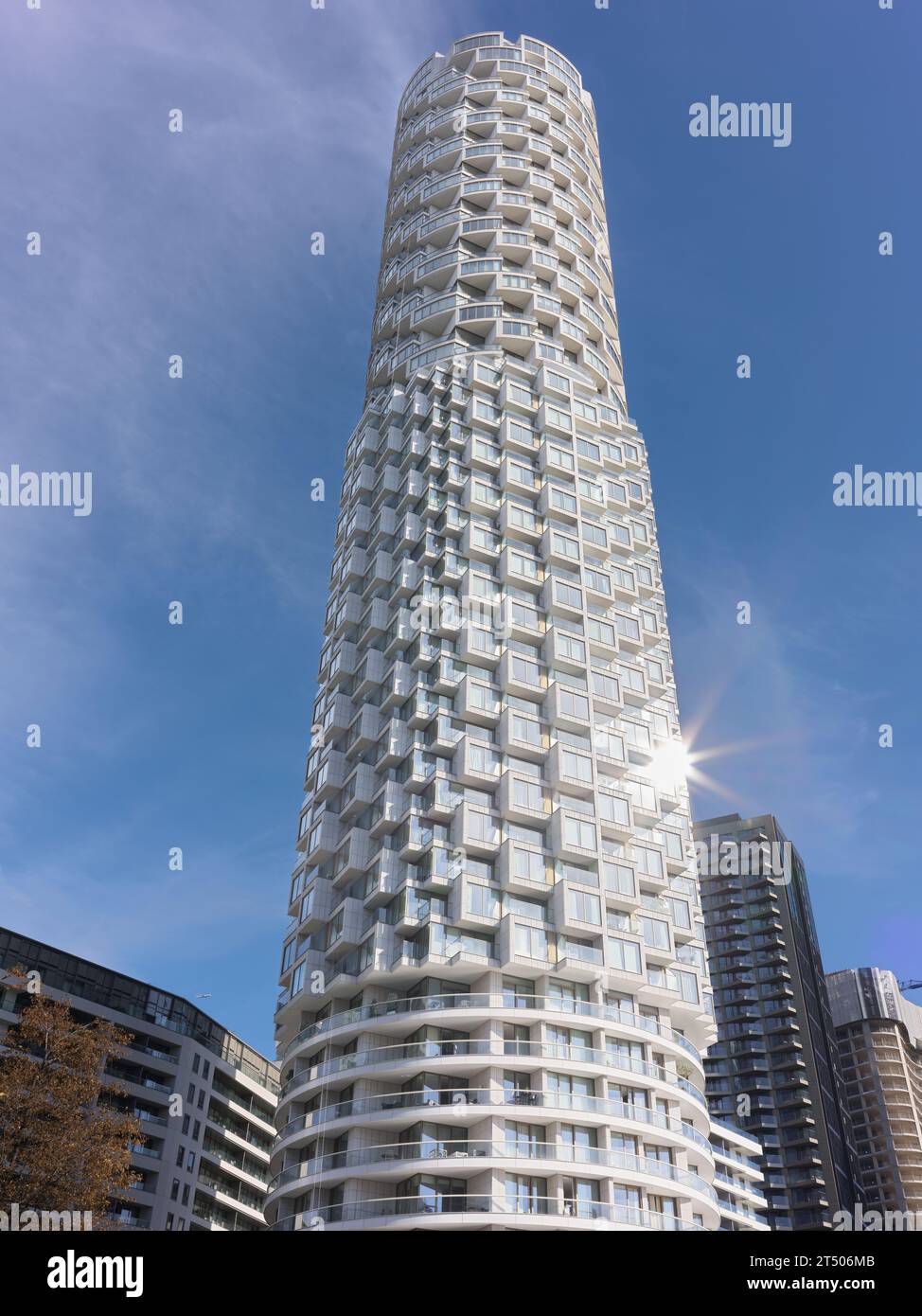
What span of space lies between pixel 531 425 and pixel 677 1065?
183 feet

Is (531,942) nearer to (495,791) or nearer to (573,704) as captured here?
(495,791)

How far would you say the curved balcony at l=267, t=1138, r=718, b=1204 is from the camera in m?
57.9

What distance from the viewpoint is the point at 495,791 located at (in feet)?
245

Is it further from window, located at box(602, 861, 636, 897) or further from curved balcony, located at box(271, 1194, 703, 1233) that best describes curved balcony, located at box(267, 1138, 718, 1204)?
window, located at box(602, 861, 636, 897)

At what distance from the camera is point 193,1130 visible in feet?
347

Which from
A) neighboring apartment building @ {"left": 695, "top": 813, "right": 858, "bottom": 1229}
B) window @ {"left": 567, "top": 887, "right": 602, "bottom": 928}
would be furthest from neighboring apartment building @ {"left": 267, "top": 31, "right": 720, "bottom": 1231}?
neighboring apartment building @ {"left": 695, "top": 813, "right": 858, "bottom": 1229}

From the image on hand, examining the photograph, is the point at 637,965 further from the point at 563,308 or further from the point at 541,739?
the point at 563,308

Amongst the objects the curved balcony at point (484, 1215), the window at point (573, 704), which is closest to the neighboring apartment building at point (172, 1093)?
the curved balcony at point (484, 1215)

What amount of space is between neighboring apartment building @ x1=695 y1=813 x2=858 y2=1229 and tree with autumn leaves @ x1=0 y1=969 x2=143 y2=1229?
109m

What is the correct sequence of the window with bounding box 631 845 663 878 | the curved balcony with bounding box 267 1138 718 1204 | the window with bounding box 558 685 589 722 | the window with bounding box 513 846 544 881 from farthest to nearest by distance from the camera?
1. the window with bounding box 558 685 589 722
2. the window with bounding box 631 845 663 878
3. the window with bounding box 513 846 544 881
4. the curved balcony with bounding box 267 1138 718 1204

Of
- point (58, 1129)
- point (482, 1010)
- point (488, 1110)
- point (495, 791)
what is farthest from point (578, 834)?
point (58, 1129)

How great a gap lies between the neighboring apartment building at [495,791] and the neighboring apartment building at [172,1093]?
106 feet

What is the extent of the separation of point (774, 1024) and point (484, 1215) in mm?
115779

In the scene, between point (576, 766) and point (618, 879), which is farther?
point (576, 766)
